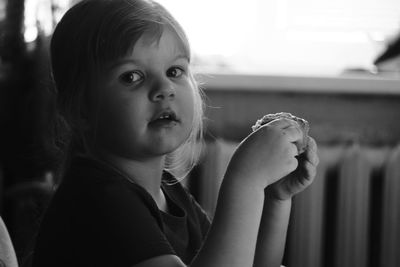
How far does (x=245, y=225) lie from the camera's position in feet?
2.22

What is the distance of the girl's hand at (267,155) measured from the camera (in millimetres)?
704

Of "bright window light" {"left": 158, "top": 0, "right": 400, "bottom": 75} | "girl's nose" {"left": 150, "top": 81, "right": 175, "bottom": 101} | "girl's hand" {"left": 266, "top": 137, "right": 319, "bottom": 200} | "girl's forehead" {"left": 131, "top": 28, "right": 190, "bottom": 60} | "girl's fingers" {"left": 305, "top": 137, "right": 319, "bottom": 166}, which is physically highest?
"bright window light" {"left": 158, "top": 0, "right": 400, "bottom": 75}

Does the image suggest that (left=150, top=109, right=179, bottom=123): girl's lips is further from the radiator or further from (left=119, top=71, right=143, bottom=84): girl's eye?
the radiator

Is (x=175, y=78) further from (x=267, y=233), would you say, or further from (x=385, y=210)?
(x=385, y=210)

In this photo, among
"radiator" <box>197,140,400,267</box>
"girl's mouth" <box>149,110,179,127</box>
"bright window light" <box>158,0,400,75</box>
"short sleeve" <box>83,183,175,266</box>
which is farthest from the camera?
"bright window light" <box>158,0,400,75</box>

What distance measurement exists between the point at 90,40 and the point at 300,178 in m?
0.33

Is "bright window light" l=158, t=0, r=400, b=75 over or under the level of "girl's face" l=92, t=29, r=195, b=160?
over

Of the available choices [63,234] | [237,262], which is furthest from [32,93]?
[237,262]

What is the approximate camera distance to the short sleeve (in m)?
0.65

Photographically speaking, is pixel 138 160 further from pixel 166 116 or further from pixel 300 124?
pixel 300 124

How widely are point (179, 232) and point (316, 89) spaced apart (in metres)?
1.11

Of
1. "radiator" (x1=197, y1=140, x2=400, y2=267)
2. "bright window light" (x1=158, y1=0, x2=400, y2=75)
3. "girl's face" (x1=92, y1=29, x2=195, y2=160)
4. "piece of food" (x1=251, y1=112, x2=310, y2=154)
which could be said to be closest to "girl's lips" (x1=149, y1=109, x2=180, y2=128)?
"girl's face" (x1=92, y1=29, x2=195, y2=160)

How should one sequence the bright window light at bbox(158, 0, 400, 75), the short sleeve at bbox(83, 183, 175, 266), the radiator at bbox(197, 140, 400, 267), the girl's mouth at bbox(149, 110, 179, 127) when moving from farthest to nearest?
the bright window light at bbox(158, 0, 400, 75), the radiator at bbox(197, 140, 400, 267), the girl's mouth at bbox(149, 110, 179, 127), the short sleeve at bbox(83, 183, 175, 266)

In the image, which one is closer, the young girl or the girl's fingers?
the young girl
